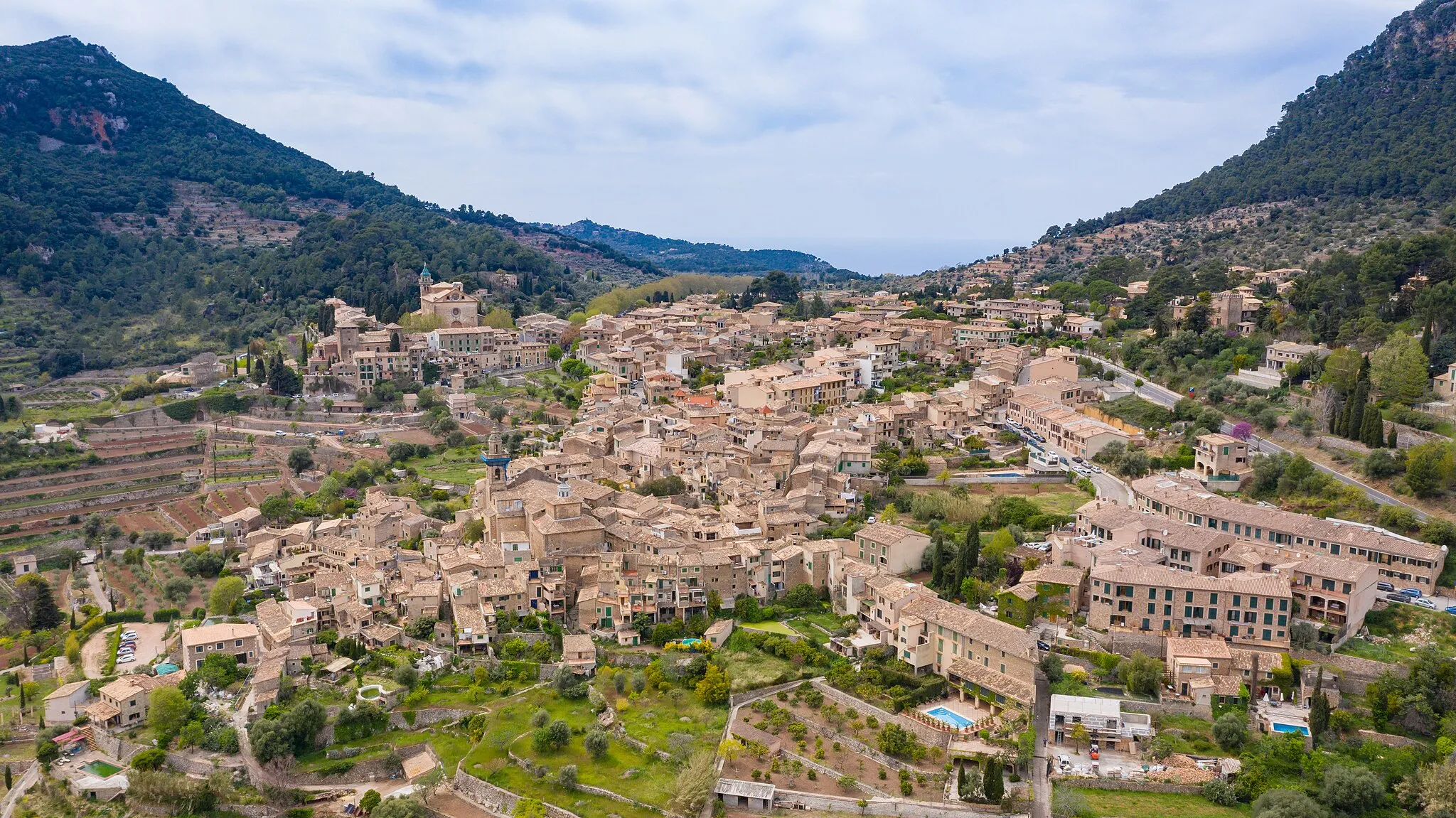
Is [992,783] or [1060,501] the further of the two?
Result: [1060,501]

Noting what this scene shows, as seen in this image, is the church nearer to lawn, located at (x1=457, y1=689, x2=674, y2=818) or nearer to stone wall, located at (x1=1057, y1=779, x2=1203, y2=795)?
lawn, located at (x1=457, y1=689, x2=674, y2=818)

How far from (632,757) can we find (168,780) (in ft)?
26.9

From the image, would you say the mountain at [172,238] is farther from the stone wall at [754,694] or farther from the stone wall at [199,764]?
the stone wall at [754,694]

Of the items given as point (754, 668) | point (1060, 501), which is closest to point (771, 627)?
point (754, 668)

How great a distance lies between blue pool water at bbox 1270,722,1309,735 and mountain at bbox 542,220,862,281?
97959 millimetres

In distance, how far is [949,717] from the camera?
18.7 m

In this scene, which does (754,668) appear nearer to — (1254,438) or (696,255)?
(1254,438)

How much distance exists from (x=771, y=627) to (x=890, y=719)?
4370 millimetres

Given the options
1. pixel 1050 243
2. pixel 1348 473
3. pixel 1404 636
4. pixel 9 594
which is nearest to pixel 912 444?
pixel 1348 473

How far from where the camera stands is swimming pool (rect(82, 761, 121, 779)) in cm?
2014

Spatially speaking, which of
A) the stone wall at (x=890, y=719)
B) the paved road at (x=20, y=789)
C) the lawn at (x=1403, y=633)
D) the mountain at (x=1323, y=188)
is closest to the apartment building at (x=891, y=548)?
the stone wall at (x=890, y=719)

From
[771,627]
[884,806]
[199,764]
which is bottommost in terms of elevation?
[199,764]

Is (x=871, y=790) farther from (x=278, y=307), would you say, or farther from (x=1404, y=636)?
(x=278, y=307)

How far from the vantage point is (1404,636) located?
1959 centimetres
